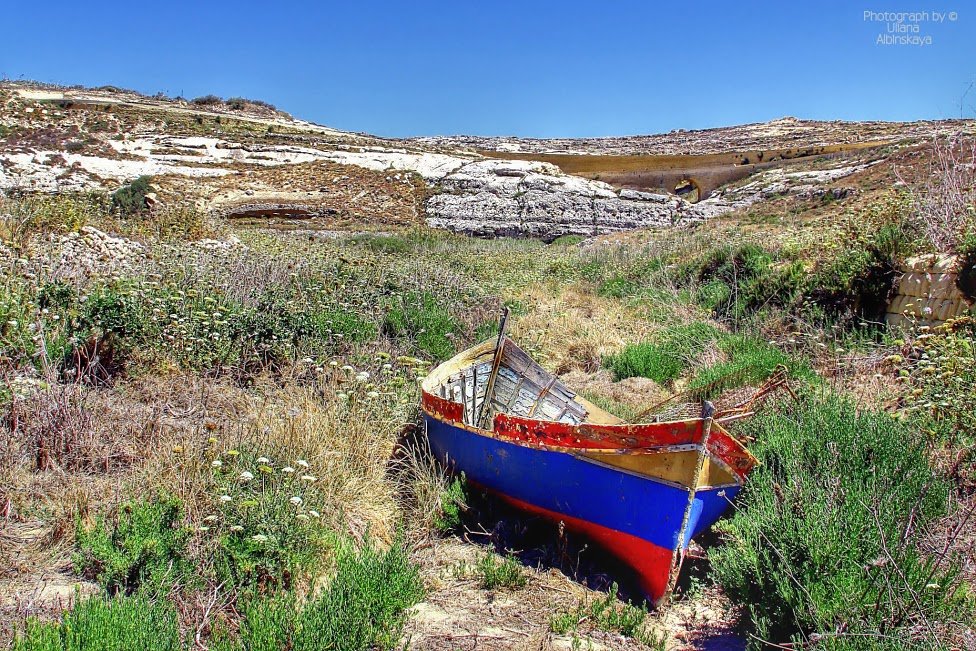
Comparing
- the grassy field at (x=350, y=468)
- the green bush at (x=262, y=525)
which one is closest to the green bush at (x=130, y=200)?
the grassy field at (x=350, y=468)

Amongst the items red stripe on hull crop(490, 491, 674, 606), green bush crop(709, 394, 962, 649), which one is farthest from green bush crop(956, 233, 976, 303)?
red stripe on hull crop(490, 491, 674, 606)

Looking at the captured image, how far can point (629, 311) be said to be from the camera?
1117cm

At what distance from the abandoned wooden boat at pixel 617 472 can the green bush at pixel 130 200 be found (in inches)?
457

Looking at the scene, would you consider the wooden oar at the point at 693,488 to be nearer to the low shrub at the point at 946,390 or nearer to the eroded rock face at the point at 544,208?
the low shrub at the point at 946,390

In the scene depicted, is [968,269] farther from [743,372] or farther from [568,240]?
[568,240]

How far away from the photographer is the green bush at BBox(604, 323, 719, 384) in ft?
26.8

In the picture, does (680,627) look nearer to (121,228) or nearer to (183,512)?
(183,512)

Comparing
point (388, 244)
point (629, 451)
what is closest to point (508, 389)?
point (629, 451)

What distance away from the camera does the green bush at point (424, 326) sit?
8.12m

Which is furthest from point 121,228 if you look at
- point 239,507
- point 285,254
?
point 239,507

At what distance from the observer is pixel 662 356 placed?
8445 mm

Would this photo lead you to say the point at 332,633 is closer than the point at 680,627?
Yes

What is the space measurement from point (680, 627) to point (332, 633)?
6.70 ft

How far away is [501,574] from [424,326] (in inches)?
176
